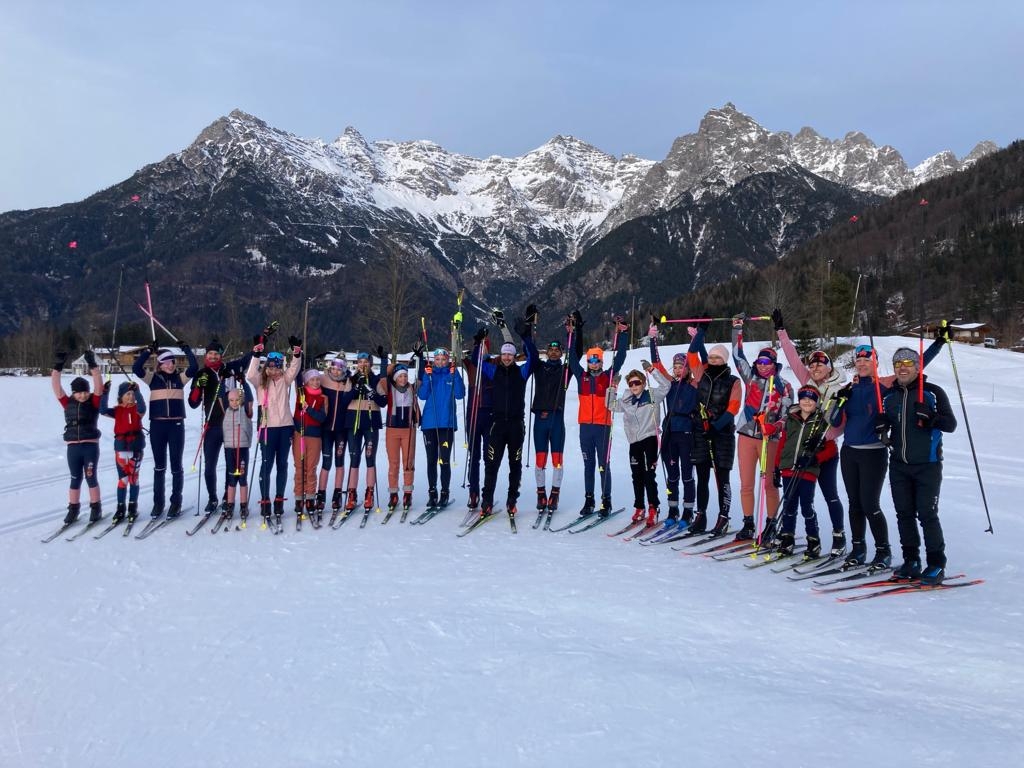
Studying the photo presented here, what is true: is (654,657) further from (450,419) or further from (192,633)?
(450,419)

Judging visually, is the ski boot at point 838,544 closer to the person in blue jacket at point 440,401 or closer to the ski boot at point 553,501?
the ski boot at point 553,501

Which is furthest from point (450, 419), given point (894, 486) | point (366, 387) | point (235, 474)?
point (894, 486)

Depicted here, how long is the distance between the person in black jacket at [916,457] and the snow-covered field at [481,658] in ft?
1.41

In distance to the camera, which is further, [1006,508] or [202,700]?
[1006,508]

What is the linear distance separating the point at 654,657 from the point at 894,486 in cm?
307

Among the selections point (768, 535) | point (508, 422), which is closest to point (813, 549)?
point (768, 535)

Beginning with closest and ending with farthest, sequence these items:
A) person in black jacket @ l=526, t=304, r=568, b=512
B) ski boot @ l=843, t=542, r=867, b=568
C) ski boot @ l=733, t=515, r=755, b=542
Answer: ski boot @ l=843, t=542, r=867, b=568 → ski boot @ l=733, t=515, r=755, b=542 → person in black jacket @ l=526, t=304, r=568, b=512

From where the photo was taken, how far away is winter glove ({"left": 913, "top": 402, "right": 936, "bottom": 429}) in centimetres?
543

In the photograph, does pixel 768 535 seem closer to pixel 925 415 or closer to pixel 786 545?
pixel 786 545

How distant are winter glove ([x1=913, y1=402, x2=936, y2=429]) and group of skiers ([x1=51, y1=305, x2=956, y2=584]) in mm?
639

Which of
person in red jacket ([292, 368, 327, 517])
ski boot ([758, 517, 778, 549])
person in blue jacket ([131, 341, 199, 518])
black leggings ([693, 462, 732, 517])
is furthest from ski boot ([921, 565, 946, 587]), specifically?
person in blue jacket ([131, 341, 199, 518])

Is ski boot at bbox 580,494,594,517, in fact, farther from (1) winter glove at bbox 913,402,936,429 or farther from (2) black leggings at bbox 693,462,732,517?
(1) winter glove at bbox 913,402,936,429

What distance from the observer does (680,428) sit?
24.0 ft

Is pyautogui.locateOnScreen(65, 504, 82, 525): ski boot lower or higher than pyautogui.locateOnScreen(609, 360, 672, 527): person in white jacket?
lower
